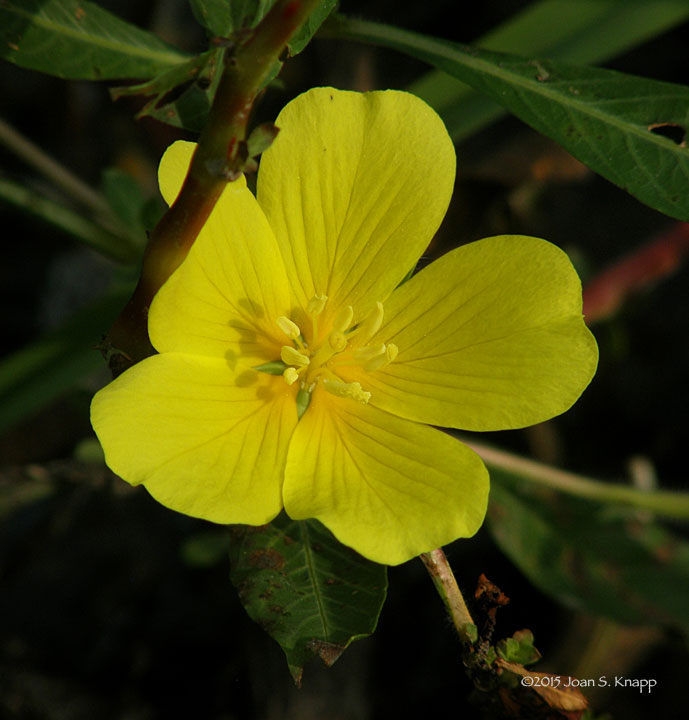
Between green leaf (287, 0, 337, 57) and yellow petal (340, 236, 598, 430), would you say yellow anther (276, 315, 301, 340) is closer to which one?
yellow petal (340, 236, 598, 430)

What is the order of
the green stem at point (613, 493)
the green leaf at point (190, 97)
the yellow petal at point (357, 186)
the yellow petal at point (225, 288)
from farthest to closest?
the green stem at point (613, 493)
the yellow petal at point (357, 186)
the yellow petal at point (225, 288)
the green leaf at point (190, 97)

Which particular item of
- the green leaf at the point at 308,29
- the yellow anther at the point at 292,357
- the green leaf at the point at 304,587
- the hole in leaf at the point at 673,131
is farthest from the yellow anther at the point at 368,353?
the hole in leaf at the point at 673,131

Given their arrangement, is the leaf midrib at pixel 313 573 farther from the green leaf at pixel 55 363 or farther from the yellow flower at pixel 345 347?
the green leaf at pixel 55 363

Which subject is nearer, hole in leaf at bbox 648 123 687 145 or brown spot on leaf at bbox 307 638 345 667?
brown spot on leaf at bbox 307 638 345 667

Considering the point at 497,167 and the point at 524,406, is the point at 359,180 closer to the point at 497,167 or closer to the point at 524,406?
the point at 524,406

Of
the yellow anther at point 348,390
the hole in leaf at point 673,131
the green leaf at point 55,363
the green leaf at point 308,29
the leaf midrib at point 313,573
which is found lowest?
the green leaf at point 55,363

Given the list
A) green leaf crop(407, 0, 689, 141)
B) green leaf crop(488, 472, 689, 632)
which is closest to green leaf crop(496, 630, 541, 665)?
green leaf crop(488, 472, 689, 632)
